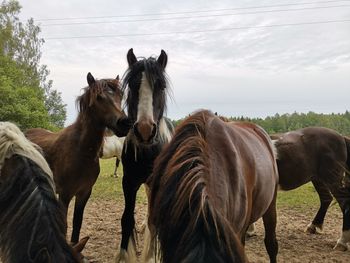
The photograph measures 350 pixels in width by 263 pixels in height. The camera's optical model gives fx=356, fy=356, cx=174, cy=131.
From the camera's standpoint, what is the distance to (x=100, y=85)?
4.25 meters

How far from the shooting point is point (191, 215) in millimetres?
1591

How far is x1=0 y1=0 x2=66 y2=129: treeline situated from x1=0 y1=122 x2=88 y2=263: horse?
Answer: 19.0 meters

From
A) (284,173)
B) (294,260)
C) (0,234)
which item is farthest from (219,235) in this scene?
(284,173)

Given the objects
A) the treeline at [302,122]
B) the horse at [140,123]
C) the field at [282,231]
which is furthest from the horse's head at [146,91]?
the treeline at [302,122]

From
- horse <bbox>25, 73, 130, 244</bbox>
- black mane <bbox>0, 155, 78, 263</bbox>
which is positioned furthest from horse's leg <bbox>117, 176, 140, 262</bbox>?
black mane <bbox>0, 155, 78, 263</bbox>

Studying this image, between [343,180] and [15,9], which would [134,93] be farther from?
[15,9]

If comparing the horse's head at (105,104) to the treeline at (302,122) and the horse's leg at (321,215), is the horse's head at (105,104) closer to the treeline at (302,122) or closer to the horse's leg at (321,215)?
the horse's leg at (321,215)

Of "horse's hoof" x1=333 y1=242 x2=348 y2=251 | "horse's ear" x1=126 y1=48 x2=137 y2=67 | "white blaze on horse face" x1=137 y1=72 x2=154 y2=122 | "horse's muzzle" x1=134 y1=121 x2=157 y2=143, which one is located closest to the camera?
"horse's muzzle" x1=134 y1=121 x2=157 y2=143

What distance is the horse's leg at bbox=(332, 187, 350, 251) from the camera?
5.26m

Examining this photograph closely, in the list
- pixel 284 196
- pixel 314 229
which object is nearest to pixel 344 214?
pixel 314 229

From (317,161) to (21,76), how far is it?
2637 centimetres

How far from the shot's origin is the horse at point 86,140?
4184 millimetres

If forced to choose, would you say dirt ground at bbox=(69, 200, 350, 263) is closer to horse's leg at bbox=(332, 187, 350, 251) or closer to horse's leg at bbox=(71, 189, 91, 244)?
horse's leg at bbox=(332, 187, 350, 251)

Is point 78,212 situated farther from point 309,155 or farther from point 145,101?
point 309,155
